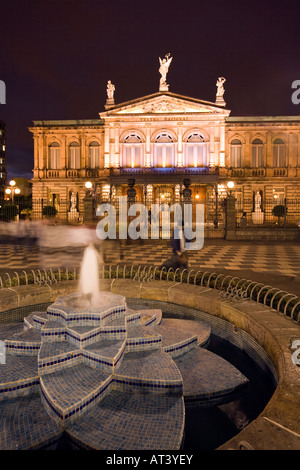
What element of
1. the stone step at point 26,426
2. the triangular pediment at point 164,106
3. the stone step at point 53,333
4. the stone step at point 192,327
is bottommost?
the stone step at point 26,426

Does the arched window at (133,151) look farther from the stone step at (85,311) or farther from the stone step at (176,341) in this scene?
the stone step at (176,341)

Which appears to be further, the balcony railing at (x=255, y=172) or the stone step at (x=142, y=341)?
the balcony railing at (x=255, y=172)

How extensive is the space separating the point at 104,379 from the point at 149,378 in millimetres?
516

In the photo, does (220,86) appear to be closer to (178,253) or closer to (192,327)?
(178,253)

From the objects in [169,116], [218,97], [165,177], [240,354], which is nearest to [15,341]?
[240,354]

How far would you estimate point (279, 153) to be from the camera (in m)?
40.9

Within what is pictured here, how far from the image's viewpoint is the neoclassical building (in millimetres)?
38594

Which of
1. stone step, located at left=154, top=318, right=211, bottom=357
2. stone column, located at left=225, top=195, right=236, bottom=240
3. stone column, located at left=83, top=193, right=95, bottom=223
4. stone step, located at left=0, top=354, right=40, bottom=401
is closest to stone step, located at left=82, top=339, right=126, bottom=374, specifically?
stone step, located at left=0, top=354, right=40, bottom=401

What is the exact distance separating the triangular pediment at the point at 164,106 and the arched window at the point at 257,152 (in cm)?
558

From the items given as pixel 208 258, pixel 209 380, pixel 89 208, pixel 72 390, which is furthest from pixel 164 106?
pixel 72 390

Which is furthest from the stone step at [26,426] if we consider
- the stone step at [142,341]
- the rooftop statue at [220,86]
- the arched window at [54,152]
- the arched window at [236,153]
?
the arched window at [54,152]

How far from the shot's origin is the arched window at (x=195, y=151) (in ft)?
130

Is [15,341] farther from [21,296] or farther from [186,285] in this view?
[186,285]

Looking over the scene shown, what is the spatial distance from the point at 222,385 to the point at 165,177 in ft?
115
